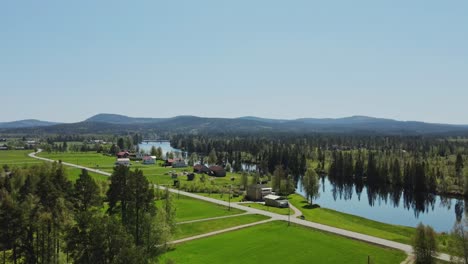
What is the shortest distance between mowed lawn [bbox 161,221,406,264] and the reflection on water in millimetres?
32074

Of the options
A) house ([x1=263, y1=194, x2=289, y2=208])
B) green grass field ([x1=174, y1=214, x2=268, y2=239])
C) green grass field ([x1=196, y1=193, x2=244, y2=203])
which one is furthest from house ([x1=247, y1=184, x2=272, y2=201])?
green grass field ([x1=174, y1=214, x2=268, y2=239])

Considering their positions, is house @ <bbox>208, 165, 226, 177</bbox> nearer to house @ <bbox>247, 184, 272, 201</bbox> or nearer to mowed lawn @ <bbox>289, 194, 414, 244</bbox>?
house @ <bbox>247, 184, 272, 201</bbox>

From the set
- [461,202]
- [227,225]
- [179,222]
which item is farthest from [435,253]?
[461,202]

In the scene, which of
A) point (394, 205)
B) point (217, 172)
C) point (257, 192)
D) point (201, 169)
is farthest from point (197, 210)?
point (201, 169)

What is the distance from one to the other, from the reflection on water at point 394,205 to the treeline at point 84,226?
5341 cm

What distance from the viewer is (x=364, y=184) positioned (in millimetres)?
129750

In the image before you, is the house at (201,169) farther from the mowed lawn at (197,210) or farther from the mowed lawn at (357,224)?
the mowed lawn at (357,224)

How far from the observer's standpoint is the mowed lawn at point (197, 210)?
219ft

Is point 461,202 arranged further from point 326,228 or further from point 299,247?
point 299,247

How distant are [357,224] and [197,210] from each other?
28.5 m

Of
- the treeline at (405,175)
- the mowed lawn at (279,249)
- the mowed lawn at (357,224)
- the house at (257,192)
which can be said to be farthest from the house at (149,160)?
the mowed lawn at (279,249)

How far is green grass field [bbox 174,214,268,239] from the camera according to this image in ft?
184

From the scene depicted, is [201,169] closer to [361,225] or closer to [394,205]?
[394,205]

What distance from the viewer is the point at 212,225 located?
60.3 metres
